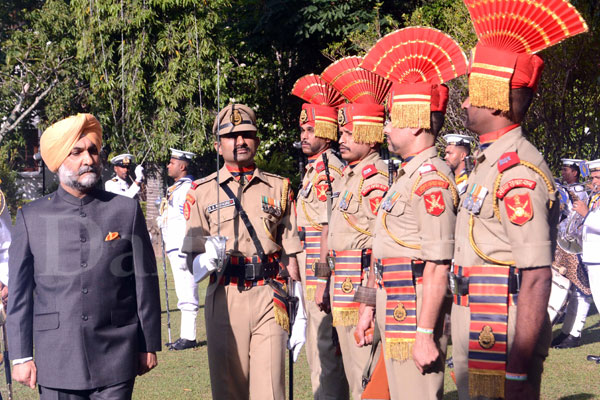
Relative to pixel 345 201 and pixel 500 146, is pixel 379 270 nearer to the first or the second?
pixel 500 146

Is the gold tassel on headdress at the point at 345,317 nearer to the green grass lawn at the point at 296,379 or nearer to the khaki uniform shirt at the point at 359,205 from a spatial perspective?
the khaki uniform shirt at the point at 359,205

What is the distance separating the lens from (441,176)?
493cm

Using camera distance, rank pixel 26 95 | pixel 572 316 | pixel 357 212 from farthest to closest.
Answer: pixel 26 95
pixel 572 316
pixel 357 212

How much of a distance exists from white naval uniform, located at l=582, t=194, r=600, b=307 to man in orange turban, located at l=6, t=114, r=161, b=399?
7135 millimetres

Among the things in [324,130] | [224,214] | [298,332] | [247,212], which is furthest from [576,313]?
[224,214]

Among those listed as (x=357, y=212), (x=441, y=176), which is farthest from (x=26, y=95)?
(x=441, y=176)

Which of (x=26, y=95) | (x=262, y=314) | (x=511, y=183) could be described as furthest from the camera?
(x=26, y=95)

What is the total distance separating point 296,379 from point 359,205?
294cm

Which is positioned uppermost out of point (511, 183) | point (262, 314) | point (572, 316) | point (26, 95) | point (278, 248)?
point (26, 95)

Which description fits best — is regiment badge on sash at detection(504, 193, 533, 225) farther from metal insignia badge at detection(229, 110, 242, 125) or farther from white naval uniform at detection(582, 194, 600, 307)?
white naval uniform at detection(582, 194, 600, 307)

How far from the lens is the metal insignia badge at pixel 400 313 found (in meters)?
4.98

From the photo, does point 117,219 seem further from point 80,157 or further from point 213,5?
point 213,5

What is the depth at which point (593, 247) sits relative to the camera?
1047 centimetres

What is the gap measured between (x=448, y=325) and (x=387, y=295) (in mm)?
414
